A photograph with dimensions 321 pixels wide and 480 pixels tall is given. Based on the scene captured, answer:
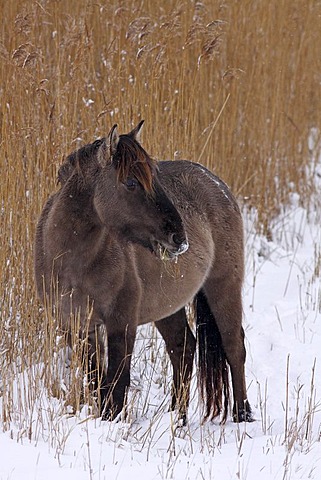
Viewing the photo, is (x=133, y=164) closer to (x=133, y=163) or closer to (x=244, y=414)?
(x=133, y=163)

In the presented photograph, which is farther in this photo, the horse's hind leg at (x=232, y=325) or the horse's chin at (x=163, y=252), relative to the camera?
the horse's hind leg at (x=232, y=325)

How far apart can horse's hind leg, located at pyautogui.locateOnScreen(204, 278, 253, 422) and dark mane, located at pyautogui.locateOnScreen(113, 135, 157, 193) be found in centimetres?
115

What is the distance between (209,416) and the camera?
4.70m

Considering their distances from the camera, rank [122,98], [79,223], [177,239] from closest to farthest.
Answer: [177,239]
[79,223]
[122,98]

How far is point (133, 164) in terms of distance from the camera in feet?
12.3

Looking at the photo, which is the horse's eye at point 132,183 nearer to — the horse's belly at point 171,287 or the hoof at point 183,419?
the horse's belly at point 171,287

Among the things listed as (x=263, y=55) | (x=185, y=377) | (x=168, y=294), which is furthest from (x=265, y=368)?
(x=263, y=55)

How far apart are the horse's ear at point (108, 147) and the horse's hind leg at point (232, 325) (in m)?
1.21

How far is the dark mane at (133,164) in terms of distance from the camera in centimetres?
372

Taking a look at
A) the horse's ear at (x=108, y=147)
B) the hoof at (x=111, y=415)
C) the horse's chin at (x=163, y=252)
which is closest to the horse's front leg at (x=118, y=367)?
the hoof at (x=111, y=415)

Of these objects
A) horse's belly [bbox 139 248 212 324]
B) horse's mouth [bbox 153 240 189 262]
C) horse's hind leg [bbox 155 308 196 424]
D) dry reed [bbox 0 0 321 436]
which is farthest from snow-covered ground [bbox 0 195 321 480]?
horse's mouth [bbox 153 240 189 262]

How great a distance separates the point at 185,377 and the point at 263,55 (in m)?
3.80

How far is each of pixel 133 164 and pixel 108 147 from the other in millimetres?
150

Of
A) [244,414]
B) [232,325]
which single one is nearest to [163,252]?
[232,325]
